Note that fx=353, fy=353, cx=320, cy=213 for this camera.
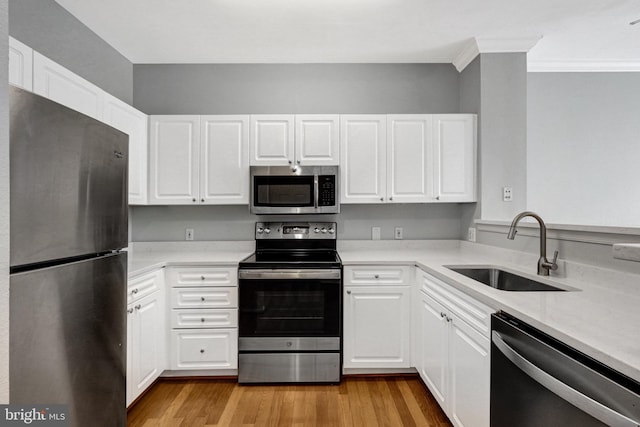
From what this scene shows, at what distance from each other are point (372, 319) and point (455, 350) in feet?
2.59

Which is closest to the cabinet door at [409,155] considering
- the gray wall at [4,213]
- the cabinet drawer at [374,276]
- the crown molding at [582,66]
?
the cabinet drawer at [374,276]

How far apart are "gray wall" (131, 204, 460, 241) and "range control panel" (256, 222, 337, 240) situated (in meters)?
0.10

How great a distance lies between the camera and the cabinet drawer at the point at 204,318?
249 cm

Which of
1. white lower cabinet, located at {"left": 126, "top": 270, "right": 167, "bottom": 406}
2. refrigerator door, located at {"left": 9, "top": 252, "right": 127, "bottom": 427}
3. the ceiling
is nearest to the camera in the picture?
refrigerator door, located at {"left": 9, "top": 252, "right": 127, "bottom": 427}

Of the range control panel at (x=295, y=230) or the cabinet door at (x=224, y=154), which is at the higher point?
the cabinet door at (x=224, y=154)

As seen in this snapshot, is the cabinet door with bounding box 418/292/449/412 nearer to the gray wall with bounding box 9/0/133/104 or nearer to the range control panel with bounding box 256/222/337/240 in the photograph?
the range control panel with bounding box 256/222/337/240

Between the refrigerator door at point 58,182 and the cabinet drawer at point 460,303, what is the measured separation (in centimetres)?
147

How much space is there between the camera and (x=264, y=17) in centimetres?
236

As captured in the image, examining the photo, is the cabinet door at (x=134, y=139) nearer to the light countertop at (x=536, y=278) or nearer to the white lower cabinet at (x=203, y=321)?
the light countertop at (x=536, y=278)

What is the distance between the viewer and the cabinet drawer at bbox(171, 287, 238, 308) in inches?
98.1

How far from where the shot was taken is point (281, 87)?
3.12 m

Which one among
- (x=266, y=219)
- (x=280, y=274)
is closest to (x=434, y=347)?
(x=280, y=274)

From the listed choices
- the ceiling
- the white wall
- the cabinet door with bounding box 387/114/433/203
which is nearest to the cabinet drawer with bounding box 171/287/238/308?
the cabinet door with bounding box 387/114/433/203

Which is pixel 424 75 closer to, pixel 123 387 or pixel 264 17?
pixel 264 17
